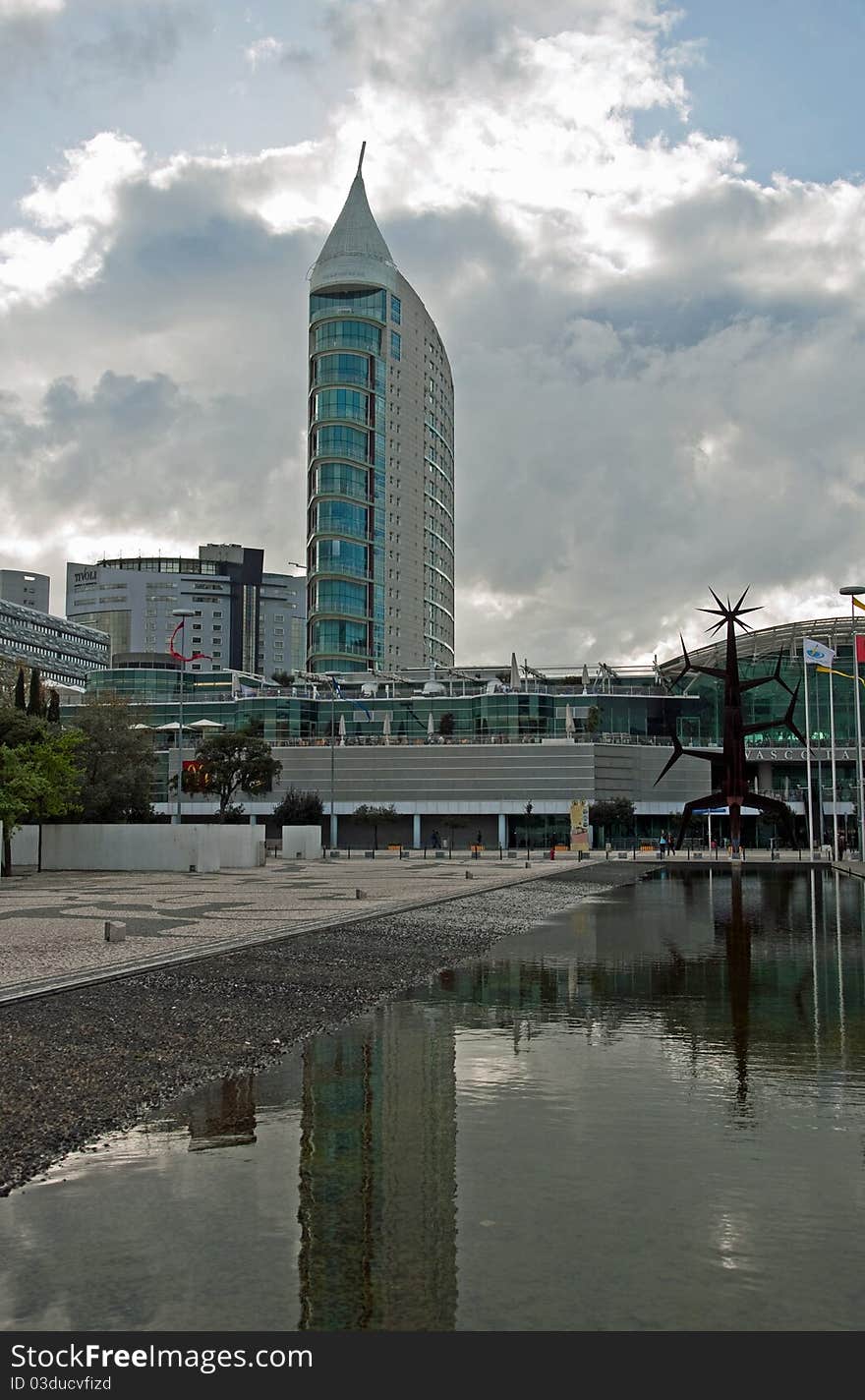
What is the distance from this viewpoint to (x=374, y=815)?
126688 mm

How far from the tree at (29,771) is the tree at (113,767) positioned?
1106 cm

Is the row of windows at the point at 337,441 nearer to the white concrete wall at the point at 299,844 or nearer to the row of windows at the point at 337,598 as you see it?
the row of windows at the point at 337,598

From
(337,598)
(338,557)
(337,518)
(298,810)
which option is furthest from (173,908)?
(337,518)

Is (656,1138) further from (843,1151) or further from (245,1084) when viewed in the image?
(245,1084)

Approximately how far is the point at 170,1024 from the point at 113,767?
69.1 metres

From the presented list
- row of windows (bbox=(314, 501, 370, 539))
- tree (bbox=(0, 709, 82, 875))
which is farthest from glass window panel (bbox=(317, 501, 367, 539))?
tree (bbox=(0, 709, 82, 875))

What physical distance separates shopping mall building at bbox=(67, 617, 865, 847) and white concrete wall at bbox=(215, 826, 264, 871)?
193 feet

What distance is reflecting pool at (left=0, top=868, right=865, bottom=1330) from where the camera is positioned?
26.1 feet

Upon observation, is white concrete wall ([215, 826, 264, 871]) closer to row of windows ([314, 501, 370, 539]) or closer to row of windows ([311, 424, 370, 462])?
row of windows ([314, 501, 370, 539])

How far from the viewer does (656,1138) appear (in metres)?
11.8

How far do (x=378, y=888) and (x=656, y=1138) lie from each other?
131ft

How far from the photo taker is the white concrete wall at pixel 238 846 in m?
70.1

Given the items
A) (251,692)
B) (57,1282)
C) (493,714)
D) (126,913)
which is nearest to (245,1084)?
(57,1282)
